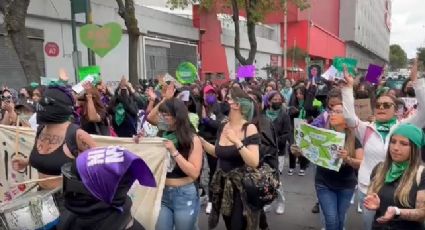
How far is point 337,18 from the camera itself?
75750mm

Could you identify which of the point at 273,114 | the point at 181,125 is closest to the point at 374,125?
the point at 181,125

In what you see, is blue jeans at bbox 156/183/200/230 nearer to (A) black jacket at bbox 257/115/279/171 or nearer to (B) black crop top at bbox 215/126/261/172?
(B) black crop top at bbox 215/126/261/172

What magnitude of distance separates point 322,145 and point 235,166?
100cm

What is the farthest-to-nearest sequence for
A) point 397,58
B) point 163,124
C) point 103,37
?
point 397,58 < point 103,37 < point 163,124

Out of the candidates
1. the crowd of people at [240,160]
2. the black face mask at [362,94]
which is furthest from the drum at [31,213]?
the black face mask at [362,94]

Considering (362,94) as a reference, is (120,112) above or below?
below

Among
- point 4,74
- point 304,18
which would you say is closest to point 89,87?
point 4,74

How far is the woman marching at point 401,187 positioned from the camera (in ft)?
10.3

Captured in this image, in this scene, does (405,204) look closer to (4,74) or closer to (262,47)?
(4,74)

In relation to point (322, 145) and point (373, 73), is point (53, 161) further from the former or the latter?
point (373, 73)

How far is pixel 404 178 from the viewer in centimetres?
328

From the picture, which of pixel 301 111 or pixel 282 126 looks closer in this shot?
pixel 282 126

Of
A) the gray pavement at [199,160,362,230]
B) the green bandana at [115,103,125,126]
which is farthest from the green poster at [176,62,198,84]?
the gray pavement at [199,160,362,230]

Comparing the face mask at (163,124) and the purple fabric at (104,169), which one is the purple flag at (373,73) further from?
the purple fabric at (104,169)
